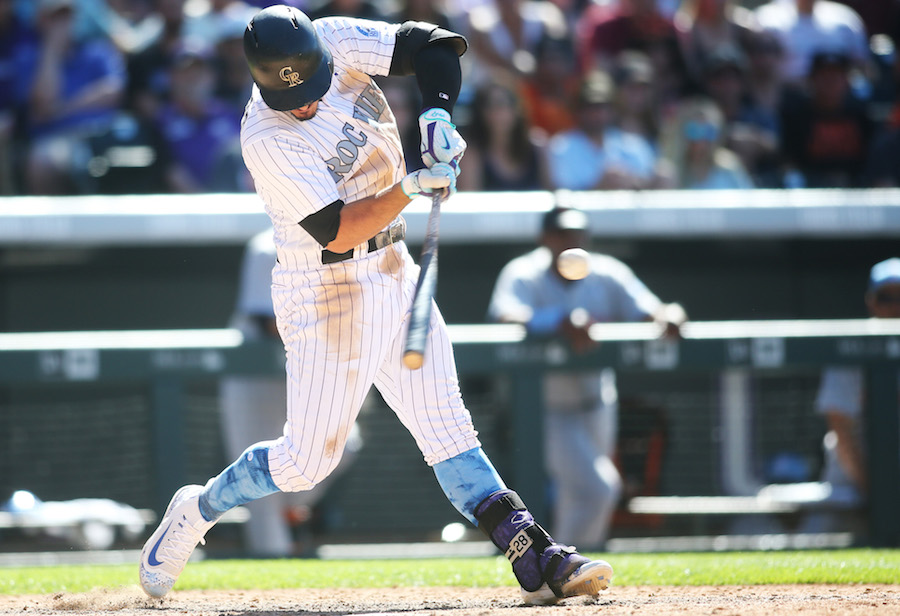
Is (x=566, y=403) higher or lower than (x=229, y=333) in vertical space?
lower

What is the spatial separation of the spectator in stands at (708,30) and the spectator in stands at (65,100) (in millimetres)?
3500

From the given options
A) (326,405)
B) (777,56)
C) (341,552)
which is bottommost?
(341,552)

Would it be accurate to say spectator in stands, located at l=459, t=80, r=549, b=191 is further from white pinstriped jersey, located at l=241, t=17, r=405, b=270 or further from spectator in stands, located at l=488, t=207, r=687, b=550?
white pinstriped jersey, located at l=241, t=17, r=405, b=270

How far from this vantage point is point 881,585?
325cm

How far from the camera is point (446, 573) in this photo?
373cm

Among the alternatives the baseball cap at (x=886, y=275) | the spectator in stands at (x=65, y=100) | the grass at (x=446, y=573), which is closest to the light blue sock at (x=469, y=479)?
the grass at (x=446, y=573)

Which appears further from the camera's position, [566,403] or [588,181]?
[588,181]

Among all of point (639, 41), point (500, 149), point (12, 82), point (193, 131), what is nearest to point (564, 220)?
point (500, 149)

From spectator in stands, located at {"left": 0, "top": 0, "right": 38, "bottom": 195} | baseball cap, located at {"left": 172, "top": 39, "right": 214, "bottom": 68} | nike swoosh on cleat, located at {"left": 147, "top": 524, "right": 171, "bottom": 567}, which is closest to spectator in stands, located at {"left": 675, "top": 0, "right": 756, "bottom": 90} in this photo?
baseball cap, located at {"left": 172, "top": 39, "right": 214, "bottom": 68}

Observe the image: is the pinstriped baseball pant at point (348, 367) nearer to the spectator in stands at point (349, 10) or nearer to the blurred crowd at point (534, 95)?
the blurred crowd at point (534, 95)

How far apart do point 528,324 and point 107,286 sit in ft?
7.61

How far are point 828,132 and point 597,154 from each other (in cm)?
148

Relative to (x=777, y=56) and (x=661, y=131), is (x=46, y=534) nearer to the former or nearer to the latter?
(x=661, y=131)

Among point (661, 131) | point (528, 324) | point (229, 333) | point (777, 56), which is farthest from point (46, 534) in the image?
point (777, 56)
